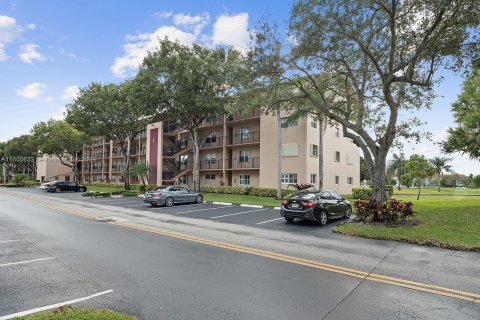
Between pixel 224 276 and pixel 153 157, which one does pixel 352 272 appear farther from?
pixel 153 157

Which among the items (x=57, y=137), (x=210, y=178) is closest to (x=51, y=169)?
(x=57, y=137)

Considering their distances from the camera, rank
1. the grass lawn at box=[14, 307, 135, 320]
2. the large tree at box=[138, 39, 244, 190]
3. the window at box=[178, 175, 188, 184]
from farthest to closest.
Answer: the window at box=[178, 175, 188, 184] → the large tree at box=[138, 39, 244, 190] → the grass lawn at box=[14, 307, 135, 320]

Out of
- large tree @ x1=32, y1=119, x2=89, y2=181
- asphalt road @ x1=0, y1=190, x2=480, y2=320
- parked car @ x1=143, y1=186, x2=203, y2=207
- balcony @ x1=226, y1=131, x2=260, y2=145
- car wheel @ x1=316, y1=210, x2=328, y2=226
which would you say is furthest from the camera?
large tree @ x1=32, y1=119, x2=89, y2=181

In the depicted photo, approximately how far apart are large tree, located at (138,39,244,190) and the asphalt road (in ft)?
59.6

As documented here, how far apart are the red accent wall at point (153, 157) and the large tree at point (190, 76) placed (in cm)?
1299

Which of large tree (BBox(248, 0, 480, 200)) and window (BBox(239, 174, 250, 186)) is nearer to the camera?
large tree (BBox(248, 0, 480, 200))

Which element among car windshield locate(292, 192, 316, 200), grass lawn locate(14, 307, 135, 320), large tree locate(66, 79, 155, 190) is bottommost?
grass lawn locate(14, 307, 135, 320)

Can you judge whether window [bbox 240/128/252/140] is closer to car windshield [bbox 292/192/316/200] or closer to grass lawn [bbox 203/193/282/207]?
grass lawn [bbox 203/193/282/207]

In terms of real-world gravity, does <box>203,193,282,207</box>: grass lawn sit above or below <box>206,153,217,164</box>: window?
below

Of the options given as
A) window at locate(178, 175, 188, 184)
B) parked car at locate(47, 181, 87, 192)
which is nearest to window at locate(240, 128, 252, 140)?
window at locate(178, 175, 188, 184)

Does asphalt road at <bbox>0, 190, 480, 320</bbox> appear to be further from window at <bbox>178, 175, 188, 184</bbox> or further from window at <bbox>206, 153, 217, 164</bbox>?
window at <bbox>178, 175, 188, 184</bbox>

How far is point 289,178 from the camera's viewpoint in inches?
1100

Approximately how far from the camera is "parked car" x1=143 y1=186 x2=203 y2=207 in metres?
20.4

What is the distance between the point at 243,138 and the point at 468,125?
20072 millimetres
